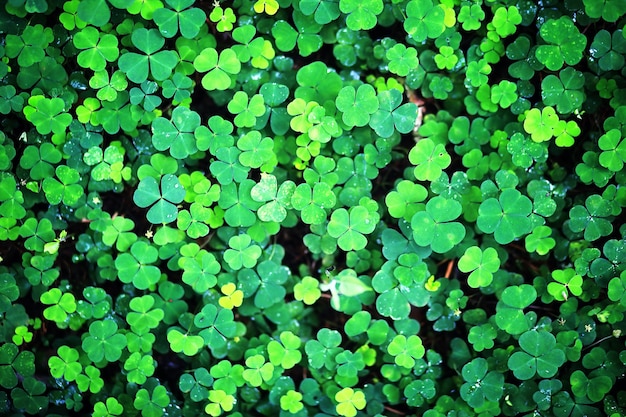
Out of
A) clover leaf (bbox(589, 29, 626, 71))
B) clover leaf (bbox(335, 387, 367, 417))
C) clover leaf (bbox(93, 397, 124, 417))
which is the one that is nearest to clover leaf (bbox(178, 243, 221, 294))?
clover leaf (bbox(93, 397, 124, 417))

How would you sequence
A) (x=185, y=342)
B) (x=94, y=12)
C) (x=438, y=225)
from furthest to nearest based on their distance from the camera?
(x=185, y=342)
(x=438, y=225)
(x=94, y=12)

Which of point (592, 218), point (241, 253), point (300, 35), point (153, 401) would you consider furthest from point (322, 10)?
point (153, 401)

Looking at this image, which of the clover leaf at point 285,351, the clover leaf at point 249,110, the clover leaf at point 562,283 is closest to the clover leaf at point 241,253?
the clover leaf at point 285,351

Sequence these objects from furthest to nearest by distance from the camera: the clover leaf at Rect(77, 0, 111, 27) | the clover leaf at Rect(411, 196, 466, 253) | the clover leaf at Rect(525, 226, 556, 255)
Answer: the clover leaf at Rect(525, 226, 556, 255), the clover leaf at Rect(411, 196, 466, 253), the clover leaf at Rect(77, 0, 111, 27)

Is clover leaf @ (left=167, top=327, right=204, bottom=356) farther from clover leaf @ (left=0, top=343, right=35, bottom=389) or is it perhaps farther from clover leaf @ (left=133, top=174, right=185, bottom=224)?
clover leaf @ (left=0, top=343, right=35, bottom=389)

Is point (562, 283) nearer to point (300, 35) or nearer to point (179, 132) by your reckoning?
point (300, 35)

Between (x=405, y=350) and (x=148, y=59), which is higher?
(x=148, y=59)
